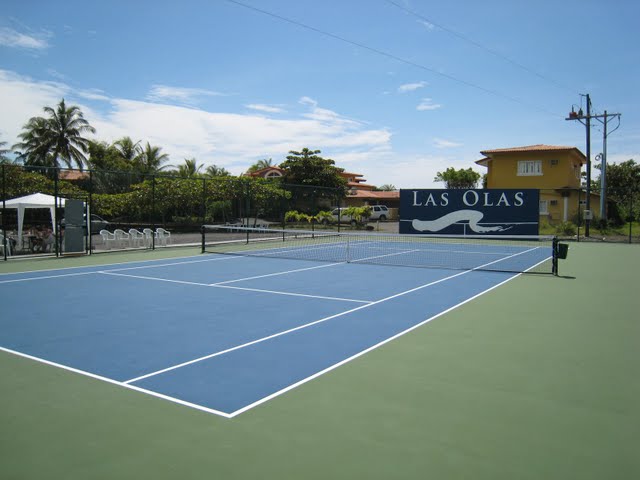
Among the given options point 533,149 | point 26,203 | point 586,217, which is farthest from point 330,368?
point 533,149

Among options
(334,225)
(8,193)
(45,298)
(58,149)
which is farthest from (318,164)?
(45,298)

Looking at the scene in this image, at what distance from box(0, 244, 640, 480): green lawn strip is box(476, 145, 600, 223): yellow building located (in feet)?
114

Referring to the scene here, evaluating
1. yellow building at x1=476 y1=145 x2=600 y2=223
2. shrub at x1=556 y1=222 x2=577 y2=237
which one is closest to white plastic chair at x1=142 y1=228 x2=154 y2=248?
shrub at x1=556 y1=222 x2=577 y2=237

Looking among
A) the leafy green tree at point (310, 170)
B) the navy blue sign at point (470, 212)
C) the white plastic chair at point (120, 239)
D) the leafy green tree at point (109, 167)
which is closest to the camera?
the white plastic chair at point (120, 239)

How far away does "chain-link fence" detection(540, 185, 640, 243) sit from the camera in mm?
30734

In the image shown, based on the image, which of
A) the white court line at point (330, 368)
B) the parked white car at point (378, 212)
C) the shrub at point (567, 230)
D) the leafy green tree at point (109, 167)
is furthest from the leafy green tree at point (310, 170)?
the white court line at point (330, 368)

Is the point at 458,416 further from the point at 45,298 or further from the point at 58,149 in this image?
the point at 58,149

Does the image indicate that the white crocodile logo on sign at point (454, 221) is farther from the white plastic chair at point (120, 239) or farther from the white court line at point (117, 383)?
the white court line at point (117, 383)

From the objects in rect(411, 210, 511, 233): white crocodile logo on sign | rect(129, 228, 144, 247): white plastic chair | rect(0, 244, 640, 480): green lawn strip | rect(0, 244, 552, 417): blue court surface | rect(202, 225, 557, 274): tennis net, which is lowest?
rect(0, 244, 640, 480): green lawn strip

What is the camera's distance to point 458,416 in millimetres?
4598

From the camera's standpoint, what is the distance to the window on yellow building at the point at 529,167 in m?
40.6

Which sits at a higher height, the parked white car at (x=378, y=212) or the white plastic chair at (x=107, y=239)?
the parked white car at (x=378, y=212)

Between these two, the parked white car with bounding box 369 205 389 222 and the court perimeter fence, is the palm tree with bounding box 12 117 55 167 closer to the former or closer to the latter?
the court perimeter fence

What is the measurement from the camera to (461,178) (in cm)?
6538
